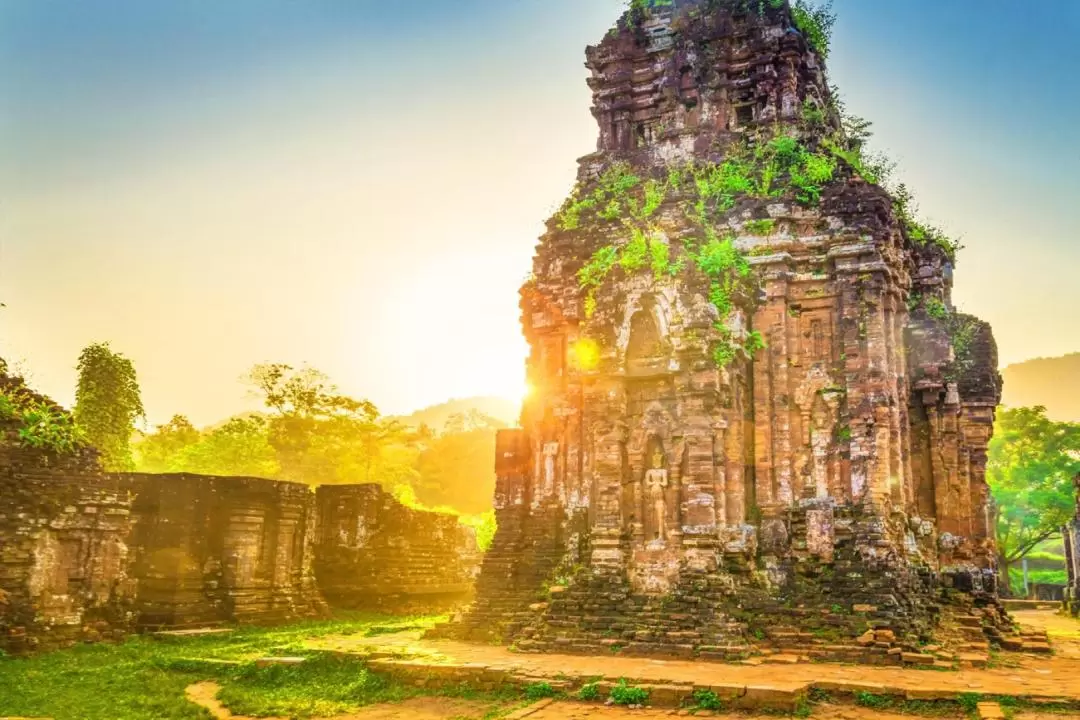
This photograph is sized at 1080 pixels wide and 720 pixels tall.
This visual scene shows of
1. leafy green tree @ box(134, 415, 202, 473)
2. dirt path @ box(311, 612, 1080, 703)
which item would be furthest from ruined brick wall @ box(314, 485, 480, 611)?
leafy green tree @ box(134, 415, 202, 473)

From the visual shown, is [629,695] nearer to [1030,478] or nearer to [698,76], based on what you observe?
[698,76]

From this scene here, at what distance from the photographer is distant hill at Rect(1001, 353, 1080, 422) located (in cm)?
15012

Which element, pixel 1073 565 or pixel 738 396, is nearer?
pixel 738 396

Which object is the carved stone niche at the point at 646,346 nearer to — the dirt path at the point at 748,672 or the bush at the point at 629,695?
the dirt path at the point at 748,672

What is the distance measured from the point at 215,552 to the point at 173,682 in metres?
6.59

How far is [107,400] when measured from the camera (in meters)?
30.6

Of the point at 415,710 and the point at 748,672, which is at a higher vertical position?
the point at 748,672

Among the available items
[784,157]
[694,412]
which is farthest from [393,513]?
[784,157]

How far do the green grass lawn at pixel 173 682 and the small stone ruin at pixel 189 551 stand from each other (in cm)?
101

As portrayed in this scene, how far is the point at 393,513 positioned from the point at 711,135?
40.3ft

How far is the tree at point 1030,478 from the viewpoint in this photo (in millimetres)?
39562

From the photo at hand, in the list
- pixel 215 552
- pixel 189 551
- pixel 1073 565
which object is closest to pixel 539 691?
pixel 189 551

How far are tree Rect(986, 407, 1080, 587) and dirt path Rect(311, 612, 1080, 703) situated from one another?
28.7m

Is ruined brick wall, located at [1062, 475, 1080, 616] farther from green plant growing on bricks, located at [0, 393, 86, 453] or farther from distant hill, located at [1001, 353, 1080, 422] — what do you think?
distant hill, located at [1001, 353, 1080, 422]
